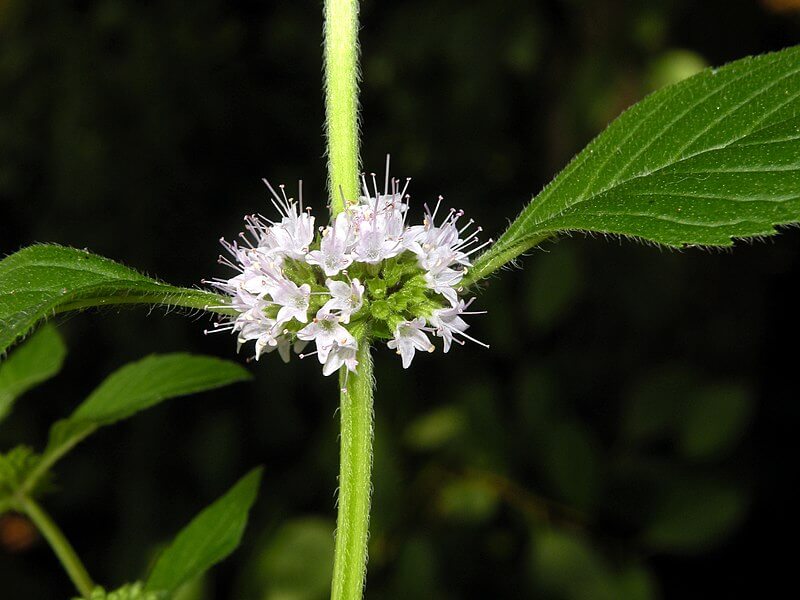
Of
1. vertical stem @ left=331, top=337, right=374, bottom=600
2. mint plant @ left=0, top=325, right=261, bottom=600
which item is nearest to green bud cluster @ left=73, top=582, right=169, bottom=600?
mint plant @ left=0, top=325, right=261, bottom=600

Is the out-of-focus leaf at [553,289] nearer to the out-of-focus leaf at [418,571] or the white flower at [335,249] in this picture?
the out-of-focus leaf at [418,571]

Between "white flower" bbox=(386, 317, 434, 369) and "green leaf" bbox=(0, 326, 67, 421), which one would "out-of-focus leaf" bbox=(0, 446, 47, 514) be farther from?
"white flower" bbox=(386, 317, 434, 369)

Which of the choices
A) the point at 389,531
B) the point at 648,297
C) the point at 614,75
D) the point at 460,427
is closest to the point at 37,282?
the point at 389,531

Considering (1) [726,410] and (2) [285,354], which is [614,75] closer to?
(1) [726,410]

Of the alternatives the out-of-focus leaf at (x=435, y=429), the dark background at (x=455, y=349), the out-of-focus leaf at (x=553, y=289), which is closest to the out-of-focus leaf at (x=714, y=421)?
the dark background at (x=455, y=349)

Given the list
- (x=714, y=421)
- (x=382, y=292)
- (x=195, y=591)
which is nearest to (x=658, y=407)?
(x=714, y=421)

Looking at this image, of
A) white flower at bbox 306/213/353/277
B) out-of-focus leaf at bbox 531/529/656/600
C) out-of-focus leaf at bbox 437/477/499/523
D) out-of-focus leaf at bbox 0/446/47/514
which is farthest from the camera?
out-of-focus leaf at bbox 437/477/499/523
